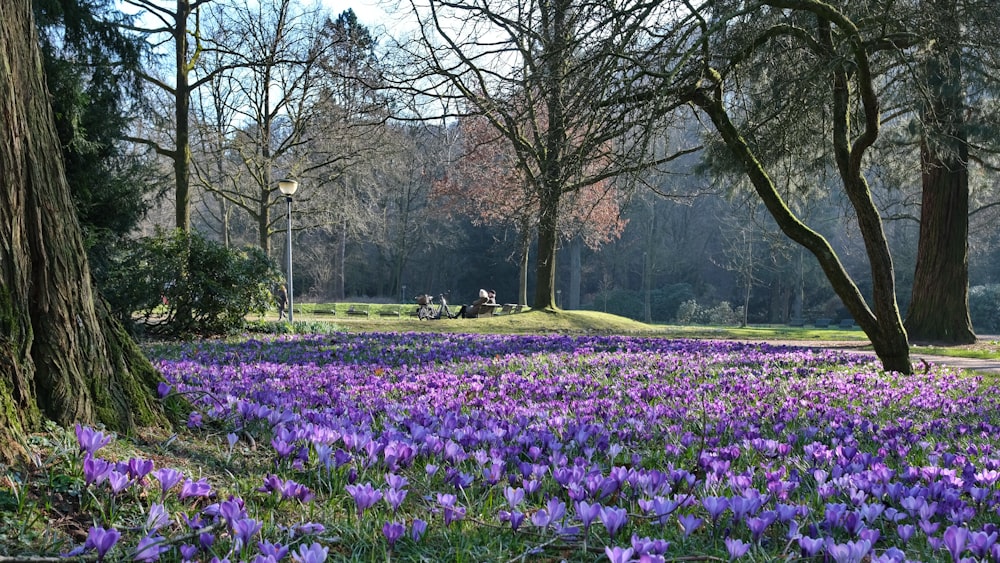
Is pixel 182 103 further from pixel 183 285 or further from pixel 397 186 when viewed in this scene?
pixel 397 186

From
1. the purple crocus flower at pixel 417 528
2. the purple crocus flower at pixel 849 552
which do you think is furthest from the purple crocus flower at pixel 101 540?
the purple crocus flower at pixel 849 552

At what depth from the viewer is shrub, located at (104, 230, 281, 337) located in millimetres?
11336

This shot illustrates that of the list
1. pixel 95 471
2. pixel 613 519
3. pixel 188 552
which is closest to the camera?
pixel 188 552

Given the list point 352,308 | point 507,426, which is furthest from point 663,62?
point 352,308

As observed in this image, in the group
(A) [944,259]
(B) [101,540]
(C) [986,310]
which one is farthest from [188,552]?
(C) [986,310]

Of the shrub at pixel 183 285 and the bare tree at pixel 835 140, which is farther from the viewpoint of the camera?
the shrub at pixel 183 285

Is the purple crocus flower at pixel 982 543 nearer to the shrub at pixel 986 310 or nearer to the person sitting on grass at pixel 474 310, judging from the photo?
the person sitting on grass at pixel 474 310

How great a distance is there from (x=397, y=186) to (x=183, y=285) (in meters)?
→ 35.9

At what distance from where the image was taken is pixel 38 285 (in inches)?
90.8

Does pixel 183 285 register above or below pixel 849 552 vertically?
above

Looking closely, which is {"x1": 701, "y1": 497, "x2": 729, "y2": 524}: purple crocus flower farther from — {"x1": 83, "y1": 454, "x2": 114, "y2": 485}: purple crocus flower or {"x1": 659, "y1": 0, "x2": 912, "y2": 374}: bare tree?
{"x1": 659, "y1": 0, "x2": 912, "y2": 374}: bare tree

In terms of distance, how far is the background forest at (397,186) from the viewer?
12539 millimetres

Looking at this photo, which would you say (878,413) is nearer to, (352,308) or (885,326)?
(885,326)

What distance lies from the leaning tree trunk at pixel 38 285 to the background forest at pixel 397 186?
459cm
